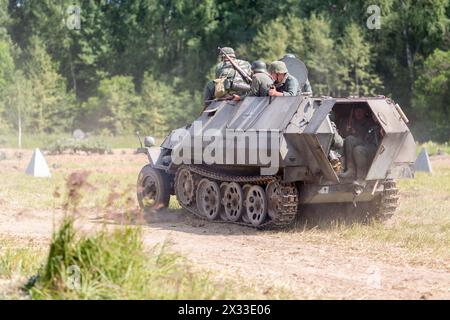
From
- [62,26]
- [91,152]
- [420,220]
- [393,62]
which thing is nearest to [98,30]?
[62,26]

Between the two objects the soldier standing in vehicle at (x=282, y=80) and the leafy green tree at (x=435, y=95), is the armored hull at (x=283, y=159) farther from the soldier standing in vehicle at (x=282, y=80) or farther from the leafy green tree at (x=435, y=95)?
the leafy green tree at (x=435, y=95)

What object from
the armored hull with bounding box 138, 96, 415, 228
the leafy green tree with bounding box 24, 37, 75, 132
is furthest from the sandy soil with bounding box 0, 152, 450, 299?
the leafy green tree with bounding box 24, 37, 75, 132

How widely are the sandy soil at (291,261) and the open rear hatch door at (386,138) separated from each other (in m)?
1.39

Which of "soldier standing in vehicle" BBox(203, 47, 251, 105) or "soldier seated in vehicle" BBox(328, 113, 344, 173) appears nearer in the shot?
"soldier seated in vehicle" BBox(328, 113, 344, 173)

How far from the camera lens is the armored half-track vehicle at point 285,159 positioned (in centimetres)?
1230

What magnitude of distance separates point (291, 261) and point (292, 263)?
0.15m

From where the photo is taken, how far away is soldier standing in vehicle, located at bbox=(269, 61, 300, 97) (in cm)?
1339

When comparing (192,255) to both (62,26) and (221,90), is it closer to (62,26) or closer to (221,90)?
(221,90)

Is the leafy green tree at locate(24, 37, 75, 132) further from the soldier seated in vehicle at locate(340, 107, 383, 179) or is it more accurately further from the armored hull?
the soldier seated in vehicle at locate(340, 107, 383, 179)

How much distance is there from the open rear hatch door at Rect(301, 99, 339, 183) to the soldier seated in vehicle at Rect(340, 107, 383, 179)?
16.9 inches

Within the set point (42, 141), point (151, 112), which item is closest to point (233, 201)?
point (42, 141)

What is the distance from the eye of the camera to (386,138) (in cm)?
1238
